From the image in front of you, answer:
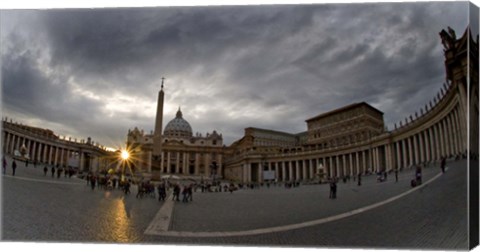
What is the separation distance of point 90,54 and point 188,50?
2.45 m

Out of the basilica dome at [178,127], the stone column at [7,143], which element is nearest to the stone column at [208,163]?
the basilica dome at [178,127]

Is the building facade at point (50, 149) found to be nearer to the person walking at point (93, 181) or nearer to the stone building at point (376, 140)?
the person walking at point (93, 181)

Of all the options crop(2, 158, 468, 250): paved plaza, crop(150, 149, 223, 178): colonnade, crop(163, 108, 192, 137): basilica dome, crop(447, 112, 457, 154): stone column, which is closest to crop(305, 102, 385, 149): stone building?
crop(2, 158, 468, 250): paved plaza

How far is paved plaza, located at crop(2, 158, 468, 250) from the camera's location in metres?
6.86

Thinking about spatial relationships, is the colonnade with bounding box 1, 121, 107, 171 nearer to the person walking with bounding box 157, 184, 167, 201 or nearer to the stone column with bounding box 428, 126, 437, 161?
the person walking with bounding box 157, 184, 167, 201

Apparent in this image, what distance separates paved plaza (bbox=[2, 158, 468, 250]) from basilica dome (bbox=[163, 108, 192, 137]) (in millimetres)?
1843

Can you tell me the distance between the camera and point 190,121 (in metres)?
8.34

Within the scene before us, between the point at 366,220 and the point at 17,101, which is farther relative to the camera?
the point at 17,101

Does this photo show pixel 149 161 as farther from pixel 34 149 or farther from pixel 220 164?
pixel 34 149

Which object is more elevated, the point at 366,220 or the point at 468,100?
the point at 468,100

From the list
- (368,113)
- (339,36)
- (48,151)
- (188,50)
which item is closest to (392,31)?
(339,36)

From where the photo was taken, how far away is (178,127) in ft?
30.7

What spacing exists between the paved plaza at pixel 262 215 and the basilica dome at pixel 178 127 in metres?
1.84

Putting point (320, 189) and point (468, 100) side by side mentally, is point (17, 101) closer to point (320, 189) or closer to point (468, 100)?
point (320, 189)
